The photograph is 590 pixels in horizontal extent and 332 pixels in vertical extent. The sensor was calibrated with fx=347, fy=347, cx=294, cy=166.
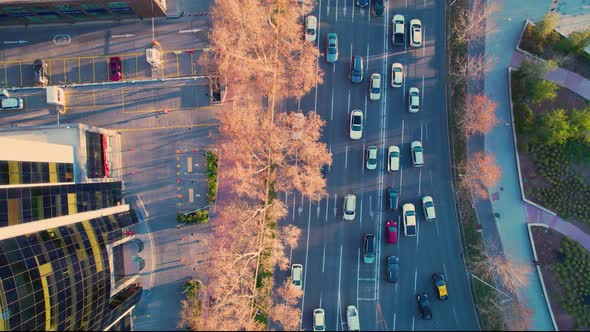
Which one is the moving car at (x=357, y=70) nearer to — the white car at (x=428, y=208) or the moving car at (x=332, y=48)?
the moving car at (x=332, y=48)

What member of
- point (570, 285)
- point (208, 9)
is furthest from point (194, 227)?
point (570, 285)

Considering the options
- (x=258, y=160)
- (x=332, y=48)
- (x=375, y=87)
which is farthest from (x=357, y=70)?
(x=258, y=160)

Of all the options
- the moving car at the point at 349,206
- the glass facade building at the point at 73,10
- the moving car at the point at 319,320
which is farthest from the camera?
the moving car at the point at 349,206

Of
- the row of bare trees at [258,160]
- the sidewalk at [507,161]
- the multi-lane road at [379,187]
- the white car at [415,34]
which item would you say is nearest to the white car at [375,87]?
the multi-lane road at [379,187]

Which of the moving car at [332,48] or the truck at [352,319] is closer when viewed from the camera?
the truck at [352,319]

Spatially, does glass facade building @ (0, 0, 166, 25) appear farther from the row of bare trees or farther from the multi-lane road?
the multi-lane road

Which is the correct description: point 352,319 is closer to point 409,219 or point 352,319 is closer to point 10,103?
point 409,219
